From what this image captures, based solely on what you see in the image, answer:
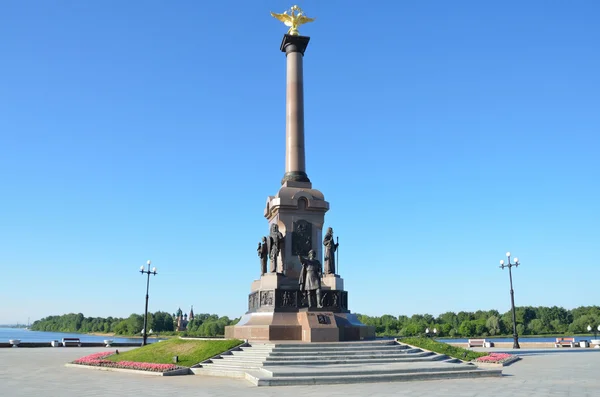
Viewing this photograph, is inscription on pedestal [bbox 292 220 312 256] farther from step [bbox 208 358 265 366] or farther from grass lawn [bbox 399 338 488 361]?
step [bbox 208 358 265 366]

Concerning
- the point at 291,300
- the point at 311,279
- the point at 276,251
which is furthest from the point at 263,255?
the point at 311,279

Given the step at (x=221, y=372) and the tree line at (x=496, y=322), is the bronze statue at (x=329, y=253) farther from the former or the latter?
the tree line at (x=496, y=322)

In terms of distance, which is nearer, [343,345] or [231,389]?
[231,389]

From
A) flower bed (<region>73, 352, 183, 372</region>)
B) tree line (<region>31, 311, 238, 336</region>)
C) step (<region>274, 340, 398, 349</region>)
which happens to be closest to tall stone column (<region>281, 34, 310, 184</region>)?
step (<region>274, 340, 398, 349</region>)

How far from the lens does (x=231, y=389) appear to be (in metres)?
13.1

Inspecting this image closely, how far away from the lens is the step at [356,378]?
14.1m

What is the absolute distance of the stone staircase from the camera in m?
14.7

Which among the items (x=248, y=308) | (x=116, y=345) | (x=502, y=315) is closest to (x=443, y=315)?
(x=502, y=315)

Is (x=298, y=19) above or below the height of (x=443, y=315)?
above

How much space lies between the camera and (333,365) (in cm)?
1683

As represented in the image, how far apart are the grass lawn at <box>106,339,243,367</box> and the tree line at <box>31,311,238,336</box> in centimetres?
3243

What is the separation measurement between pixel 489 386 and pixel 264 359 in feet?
23.7

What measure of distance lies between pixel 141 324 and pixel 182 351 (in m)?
110

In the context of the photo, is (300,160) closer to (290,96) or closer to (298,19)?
(290,96)
